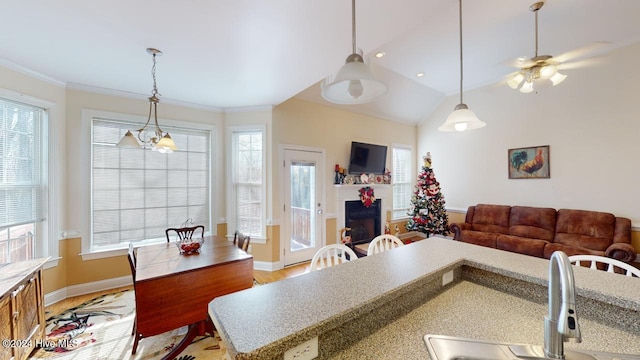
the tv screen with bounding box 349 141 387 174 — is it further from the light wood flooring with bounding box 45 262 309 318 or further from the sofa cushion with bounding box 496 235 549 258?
the sofa cushion with bounding box 496 235 549 258

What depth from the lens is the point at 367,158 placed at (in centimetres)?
480

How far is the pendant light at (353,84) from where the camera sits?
1.09m

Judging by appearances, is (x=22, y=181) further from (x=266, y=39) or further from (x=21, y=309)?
(x=266, y=39)

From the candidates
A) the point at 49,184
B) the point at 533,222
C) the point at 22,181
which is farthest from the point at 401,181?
the point at 22,181

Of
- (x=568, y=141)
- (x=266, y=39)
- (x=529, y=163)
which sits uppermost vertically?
(x=266, y=39)

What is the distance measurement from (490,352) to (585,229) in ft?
13.9

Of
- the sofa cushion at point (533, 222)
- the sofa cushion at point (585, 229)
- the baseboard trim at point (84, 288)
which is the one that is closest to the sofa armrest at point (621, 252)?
the sofa cushion at point (585, 229)

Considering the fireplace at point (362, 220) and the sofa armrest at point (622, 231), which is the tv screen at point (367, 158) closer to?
the fireplace at point (362, 220)

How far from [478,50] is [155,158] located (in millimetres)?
4851

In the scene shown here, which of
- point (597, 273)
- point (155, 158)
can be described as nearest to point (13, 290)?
point (155, 158)

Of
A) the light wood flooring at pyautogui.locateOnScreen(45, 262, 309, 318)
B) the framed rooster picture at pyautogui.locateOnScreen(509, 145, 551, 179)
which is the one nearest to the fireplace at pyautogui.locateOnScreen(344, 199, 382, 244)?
the light wood flooring at pyautogui.locateOnScreen(45, 262, 309, 318)

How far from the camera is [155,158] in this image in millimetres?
3453

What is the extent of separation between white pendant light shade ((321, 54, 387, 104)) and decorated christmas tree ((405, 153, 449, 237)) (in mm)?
4167

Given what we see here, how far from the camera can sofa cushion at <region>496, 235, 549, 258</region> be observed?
11.6ft
